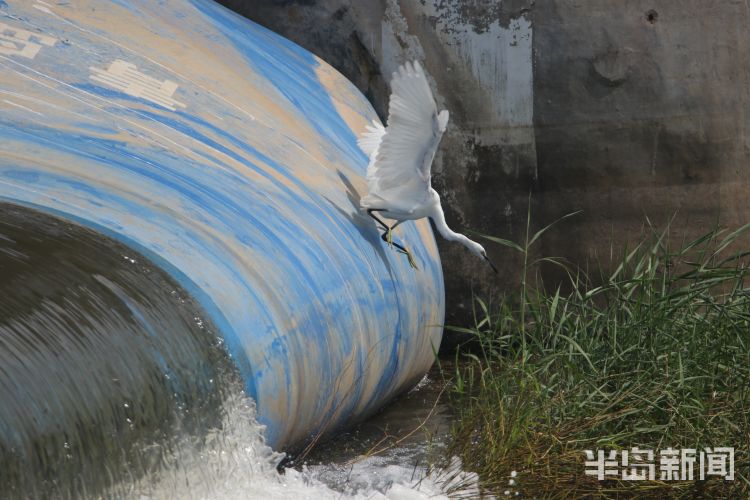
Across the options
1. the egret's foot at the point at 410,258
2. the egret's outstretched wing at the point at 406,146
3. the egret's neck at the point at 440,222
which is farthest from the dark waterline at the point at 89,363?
the egret's foot at the point at 410,258

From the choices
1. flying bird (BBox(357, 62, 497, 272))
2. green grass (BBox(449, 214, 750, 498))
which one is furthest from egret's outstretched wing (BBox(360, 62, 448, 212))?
green grass (BBox(449, 214, 750, 498))

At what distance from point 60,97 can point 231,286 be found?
3.33 feet

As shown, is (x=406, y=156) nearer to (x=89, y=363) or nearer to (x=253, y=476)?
(x=253, y=476)

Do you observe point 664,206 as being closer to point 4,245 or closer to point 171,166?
point 171,166

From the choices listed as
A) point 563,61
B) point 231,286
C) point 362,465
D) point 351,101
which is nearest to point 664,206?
point 563,61

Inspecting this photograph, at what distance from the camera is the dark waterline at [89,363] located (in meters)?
2.51

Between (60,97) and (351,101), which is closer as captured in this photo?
(60,97)

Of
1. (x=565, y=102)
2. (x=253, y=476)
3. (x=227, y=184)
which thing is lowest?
(x=253, y=476)

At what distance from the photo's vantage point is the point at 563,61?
6.68 m

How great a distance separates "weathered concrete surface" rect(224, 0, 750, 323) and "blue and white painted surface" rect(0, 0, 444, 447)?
4.22 ft

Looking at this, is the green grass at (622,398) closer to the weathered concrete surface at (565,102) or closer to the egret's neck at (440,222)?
the egret's neck at (440,222)

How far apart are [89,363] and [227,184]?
1.47 m

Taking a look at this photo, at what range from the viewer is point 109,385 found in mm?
2719

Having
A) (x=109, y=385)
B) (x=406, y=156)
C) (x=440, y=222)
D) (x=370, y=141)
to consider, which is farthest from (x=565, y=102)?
(x=109, y=385)
